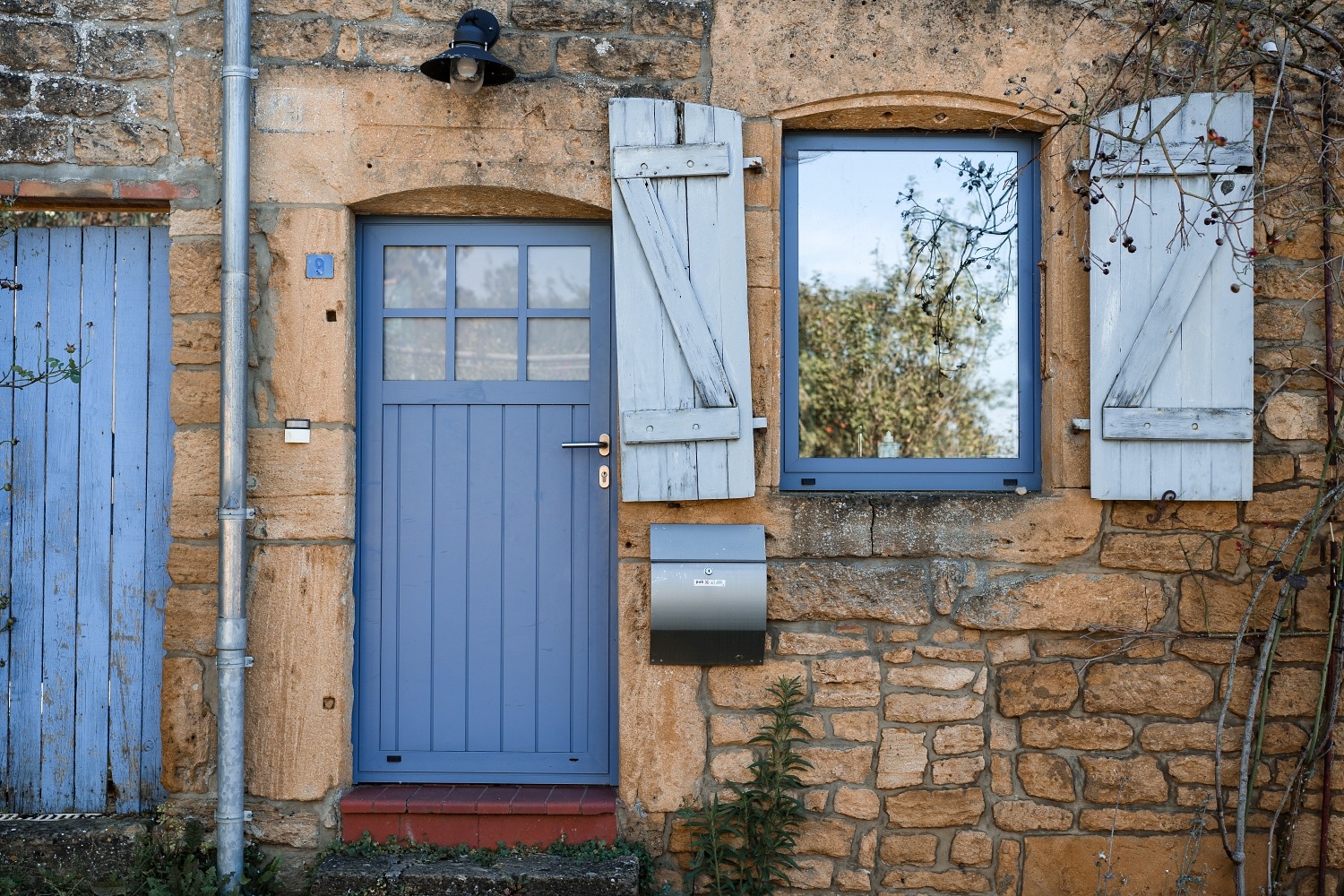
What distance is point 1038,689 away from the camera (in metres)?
3.62

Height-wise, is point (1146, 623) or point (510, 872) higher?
point (1146, 623)

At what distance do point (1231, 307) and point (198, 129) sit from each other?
3.53 m

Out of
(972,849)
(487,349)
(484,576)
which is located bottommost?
(972,849)

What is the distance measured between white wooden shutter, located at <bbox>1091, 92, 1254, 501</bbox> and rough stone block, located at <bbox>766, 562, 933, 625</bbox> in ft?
2.30

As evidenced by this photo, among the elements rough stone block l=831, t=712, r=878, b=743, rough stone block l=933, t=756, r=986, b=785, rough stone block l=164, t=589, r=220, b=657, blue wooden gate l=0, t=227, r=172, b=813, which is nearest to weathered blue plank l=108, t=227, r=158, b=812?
blue wooden gate l=0, t=227, r=172, b=813

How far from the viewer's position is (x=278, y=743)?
3.63m

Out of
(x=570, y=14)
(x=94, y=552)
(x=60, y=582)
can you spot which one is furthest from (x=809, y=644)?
(x=60, y=582)

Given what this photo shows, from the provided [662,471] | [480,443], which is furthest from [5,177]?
[662,471]

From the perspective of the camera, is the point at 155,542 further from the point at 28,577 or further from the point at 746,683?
the point at 746,683

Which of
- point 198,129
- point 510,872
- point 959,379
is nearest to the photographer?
point 510,872

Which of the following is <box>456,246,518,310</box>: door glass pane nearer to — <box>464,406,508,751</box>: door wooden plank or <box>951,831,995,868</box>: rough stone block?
<box>464,406,508,751</box>: door wooden plank

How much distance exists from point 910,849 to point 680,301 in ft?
6.54

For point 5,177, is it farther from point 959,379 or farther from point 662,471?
point 959,379

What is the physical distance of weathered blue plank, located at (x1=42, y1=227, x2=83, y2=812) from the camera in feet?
12.5
